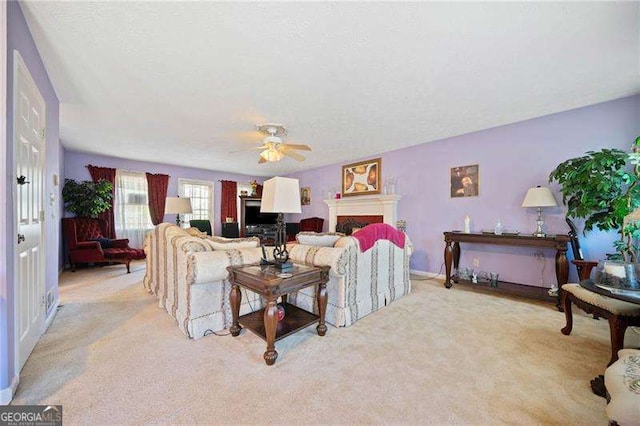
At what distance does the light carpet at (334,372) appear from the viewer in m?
1.35

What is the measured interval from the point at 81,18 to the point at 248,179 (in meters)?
6.23

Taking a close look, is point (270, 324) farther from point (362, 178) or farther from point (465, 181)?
point (362, 178)

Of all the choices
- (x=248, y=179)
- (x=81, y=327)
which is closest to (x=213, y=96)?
(x=81, y=327)

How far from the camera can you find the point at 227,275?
228 centimetres

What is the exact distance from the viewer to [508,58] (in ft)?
7.01

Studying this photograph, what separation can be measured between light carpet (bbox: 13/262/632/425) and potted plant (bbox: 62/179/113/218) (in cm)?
308

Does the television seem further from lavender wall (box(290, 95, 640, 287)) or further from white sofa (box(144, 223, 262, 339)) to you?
white sofa (box(144, 223, 262, 339))

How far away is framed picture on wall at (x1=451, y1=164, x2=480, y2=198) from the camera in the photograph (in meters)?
3.97

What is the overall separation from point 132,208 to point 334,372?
630cm

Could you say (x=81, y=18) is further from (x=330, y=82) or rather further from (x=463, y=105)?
(x=463, y=105)

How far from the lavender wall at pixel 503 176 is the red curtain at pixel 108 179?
5966mm

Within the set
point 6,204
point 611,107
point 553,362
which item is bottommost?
point 553,362

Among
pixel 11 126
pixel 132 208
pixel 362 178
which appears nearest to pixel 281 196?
pixel 11 126

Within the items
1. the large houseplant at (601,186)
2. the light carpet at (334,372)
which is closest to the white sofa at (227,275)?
the light carpet at (334,372)
